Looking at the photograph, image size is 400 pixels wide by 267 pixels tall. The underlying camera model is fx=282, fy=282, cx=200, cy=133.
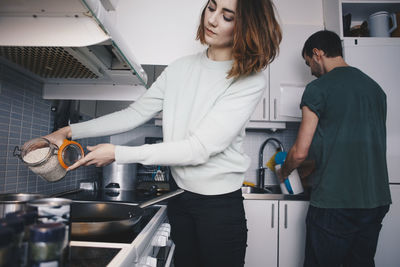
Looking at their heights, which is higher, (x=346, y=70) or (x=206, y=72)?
(x=346, y=70)

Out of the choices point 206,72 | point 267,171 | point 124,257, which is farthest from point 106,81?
point 267,171

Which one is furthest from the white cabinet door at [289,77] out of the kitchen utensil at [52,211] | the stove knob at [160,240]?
the kitchen utensil at [52,211]

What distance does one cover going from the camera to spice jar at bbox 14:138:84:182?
0.76 meters

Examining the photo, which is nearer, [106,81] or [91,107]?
[106,81]

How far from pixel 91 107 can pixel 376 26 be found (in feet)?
6.60

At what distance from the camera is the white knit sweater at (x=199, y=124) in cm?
80

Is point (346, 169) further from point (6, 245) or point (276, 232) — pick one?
point (6, 245)

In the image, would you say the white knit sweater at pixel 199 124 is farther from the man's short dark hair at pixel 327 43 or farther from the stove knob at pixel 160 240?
the man's short dark hair at pixel 327 43

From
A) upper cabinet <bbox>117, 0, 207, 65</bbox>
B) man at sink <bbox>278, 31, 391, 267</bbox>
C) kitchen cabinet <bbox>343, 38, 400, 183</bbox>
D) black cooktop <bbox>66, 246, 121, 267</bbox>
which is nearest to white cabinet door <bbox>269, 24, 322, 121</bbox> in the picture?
kitchen cabinet <bbox>343, 38, 400, 183</bbox>

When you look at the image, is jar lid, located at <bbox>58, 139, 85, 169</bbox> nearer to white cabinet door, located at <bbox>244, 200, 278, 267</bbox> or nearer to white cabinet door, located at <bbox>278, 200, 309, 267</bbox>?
white cabinet door, located at <bbox>244, 200, 278, 267</bbox>

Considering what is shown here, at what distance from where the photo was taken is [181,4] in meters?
1.53

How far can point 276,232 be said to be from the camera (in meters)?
1.70

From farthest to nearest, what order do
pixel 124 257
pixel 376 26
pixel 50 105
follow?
pixel 376 26
pixel 50 105
pixel 124 257

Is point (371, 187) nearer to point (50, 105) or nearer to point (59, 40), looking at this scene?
point (59, 40)
